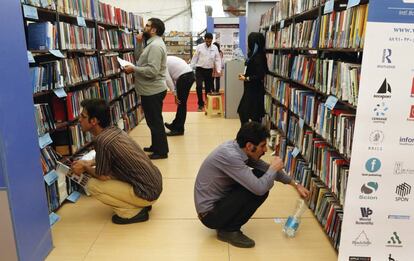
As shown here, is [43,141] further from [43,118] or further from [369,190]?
[369,190]

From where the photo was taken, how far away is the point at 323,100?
2.79m

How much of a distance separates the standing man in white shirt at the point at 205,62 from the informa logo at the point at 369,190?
19.2 feet

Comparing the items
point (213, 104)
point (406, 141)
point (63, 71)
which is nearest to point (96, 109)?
point (63, 71)

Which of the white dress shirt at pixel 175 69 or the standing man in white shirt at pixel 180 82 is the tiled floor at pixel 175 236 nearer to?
the standing man in white shirt at pixel 180 82

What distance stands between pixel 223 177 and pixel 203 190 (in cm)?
18

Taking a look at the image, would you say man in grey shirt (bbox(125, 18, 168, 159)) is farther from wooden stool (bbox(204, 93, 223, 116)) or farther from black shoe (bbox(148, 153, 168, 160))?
wooden stool (bbox(204, 93, 223, 116))

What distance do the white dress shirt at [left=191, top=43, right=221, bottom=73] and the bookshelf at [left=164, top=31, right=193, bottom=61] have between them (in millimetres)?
4807

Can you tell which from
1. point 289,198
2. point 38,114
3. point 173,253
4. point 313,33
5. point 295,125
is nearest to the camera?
point 173,253

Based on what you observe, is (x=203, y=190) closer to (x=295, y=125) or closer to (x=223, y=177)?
(x=223, y=177)

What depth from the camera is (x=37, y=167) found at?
7.20ft

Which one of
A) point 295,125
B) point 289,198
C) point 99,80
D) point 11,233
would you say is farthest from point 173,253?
point 99,80

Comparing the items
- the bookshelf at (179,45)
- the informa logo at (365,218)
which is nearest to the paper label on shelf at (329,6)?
the informa logo at (365,218)

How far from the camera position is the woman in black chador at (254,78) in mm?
4359

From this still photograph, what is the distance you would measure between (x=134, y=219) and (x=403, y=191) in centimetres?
190
